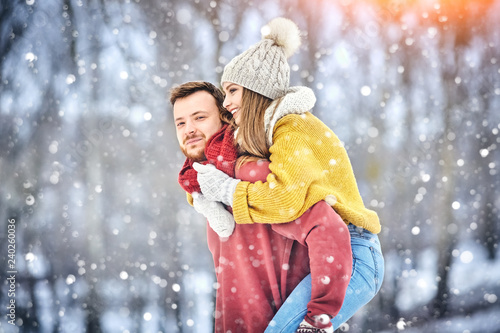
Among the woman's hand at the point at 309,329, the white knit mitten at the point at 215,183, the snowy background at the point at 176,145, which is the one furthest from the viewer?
the snowy background at the point at 176,145

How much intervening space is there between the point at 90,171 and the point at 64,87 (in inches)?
24.1

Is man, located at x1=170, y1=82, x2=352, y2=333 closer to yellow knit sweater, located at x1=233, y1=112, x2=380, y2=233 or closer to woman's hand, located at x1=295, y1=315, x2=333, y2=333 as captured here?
yellow knit sweater, located at x1=233, y1=112, x2=380, y2=233

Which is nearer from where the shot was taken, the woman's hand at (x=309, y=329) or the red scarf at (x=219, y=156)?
the woman's hand at (x=309, y=329)

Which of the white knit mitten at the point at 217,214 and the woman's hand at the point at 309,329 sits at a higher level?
the white knit mitten at the point at 217,214

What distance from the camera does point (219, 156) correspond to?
1.40 metres

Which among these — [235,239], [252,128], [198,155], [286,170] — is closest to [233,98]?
[252,128]

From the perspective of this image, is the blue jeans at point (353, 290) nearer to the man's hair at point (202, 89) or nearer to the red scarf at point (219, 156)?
the red scarf at point (219, 156)

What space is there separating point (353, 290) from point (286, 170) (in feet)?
1.59

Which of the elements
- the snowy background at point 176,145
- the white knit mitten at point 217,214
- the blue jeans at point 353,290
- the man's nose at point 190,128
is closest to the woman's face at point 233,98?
the man's nose at point 190,128

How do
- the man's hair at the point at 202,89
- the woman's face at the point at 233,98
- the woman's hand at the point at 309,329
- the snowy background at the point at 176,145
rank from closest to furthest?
the woman's hand at the point at 309,329
the woman's face at the point at 233,98
the man's hair at the point at 202,89
the snowy background at the point at 176,145

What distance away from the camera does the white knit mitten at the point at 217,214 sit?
1436 millimetres

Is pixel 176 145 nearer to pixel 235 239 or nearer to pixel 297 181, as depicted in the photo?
pixel 235 239

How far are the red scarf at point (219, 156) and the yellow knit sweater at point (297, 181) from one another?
0.12 metres

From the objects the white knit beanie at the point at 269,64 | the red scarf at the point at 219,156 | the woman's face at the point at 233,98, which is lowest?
the red scarf at the point at 219,156
